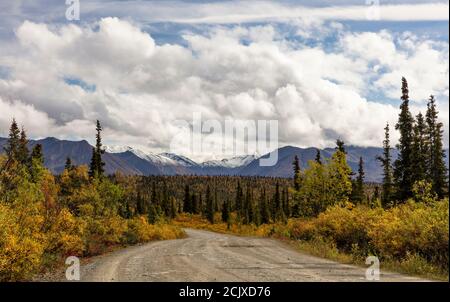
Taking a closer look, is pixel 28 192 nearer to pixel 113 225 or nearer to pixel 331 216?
pixel 113 225

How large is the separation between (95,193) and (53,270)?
14.6 meters

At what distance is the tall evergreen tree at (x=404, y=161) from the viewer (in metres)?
45.1

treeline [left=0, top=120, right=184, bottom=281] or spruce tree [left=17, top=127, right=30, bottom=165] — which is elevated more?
spruce tree [left=17, top=127, right=30, bottom=165]

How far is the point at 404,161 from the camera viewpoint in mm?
46406

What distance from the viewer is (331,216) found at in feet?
90.8

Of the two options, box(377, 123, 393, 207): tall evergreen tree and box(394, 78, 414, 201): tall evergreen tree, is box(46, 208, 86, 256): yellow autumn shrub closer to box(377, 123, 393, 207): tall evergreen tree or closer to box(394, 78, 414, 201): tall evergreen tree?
box(394, 78, 414, 201): tall evergreen tree

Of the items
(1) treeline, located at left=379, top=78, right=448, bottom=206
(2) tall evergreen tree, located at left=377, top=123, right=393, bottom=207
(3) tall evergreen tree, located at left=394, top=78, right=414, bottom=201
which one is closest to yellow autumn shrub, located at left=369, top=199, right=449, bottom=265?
(1) treeline, located at left=379, top=78, right=448, bottom=206

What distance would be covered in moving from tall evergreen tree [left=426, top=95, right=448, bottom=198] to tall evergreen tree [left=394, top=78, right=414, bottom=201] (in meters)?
6.28

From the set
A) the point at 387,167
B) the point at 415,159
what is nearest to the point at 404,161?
the point at 415,159

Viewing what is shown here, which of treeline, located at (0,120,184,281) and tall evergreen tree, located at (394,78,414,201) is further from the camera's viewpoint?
tall evergreen tree, located at (394,78,414,201)

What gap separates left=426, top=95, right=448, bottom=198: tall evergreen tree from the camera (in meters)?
53.7

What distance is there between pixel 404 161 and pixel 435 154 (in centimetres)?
1447

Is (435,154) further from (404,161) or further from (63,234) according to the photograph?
(63,234)

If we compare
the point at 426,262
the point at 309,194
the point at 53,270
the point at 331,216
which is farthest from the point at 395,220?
the point at 309,194
